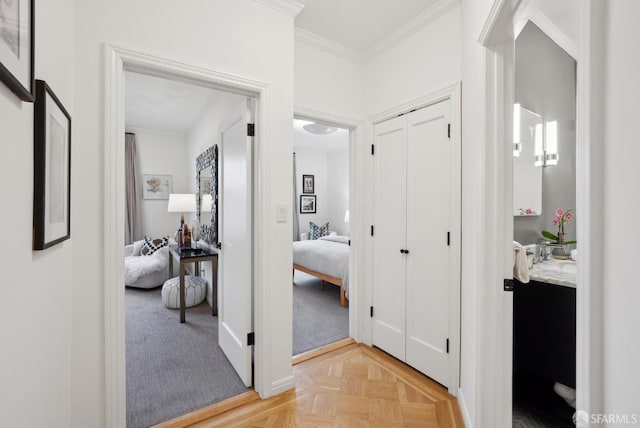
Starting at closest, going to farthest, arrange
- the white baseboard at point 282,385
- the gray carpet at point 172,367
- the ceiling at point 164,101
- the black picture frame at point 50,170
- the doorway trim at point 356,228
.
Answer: the black picture frame at point 50,170, the gray carpet at point 172,367, the white baseboard at point 282,385, the doorway trim at point 356,228, the ceiling at point 164,101

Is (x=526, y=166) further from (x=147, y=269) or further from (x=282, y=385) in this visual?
(x=147, y=269)

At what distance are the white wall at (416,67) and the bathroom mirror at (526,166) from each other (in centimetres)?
73

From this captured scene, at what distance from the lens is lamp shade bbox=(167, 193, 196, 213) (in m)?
4.32

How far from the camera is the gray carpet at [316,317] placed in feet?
9.28

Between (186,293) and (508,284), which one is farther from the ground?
(508,284)

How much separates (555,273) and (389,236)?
3.78ft

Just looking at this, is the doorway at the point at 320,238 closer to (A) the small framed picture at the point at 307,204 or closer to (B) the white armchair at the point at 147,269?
(A) the small framed picture at the point at 307,204

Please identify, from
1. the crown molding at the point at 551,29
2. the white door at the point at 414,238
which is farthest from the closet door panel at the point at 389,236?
the crown molding at the point at 551,29

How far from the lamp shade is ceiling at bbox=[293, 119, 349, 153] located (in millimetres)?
2245

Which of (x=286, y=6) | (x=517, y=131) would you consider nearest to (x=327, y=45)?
(x=286, y=6)

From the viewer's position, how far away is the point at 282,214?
2.06 meters

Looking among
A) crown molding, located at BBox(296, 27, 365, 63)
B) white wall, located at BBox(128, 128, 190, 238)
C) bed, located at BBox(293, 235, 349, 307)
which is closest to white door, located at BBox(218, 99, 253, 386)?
crown molding, located at BBox(296, 27, 365, 63)

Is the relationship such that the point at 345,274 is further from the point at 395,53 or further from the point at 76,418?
the point at 76,418

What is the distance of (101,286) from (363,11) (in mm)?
2452
